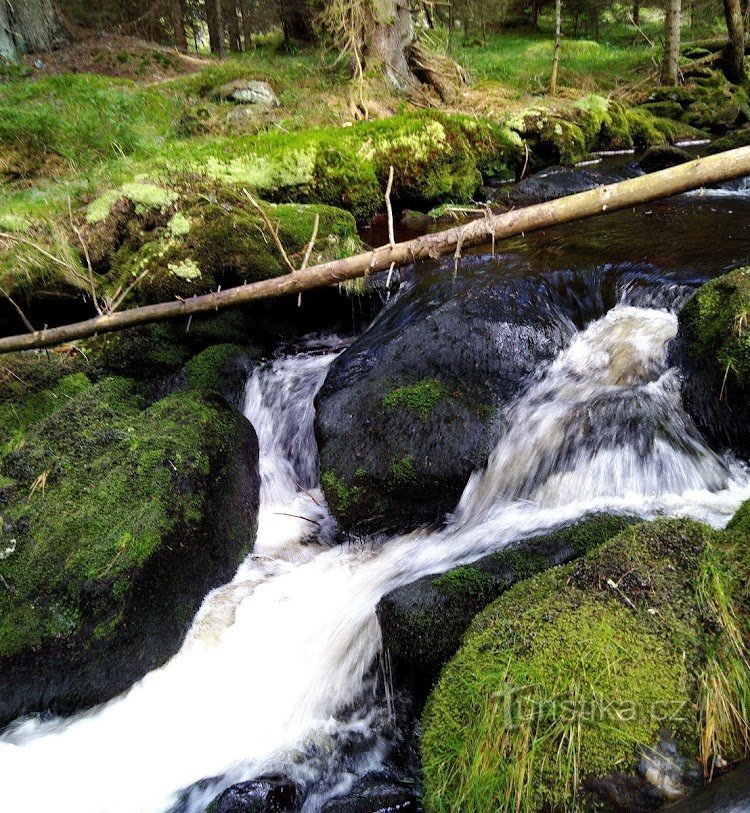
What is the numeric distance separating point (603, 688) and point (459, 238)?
283 centimetres

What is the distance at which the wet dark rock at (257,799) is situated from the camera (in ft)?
8.01

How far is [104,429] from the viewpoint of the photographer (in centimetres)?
400

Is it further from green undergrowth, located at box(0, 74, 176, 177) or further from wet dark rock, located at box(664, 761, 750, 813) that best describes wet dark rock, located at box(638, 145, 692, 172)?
wet dark rock, located at box(664, 761, 750, 813)

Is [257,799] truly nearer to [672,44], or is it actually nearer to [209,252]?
[209,252]

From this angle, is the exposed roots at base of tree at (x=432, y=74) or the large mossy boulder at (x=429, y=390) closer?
the large mossy boulder at (x=429, y=390)

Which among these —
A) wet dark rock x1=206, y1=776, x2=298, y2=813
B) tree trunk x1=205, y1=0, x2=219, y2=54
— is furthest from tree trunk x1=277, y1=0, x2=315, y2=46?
wet dark rock x1=206, y1=776, x2=298, y2=813

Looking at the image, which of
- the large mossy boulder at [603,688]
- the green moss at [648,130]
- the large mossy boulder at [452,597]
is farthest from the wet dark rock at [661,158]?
the large mossy boulder at [603,688]

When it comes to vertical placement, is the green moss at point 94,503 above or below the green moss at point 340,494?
above

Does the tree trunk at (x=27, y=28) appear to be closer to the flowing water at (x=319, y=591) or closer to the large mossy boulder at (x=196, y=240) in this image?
the large mossy boulder at (x=196, y=240)

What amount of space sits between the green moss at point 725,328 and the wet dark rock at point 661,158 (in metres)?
7.04

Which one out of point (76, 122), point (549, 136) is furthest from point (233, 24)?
point (549, 136)

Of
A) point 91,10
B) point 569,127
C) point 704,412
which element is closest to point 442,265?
point 704,412

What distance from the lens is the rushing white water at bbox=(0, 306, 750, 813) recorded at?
115 inches

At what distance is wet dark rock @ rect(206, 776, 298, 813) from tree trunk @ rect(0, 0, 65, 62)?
16945 mm
